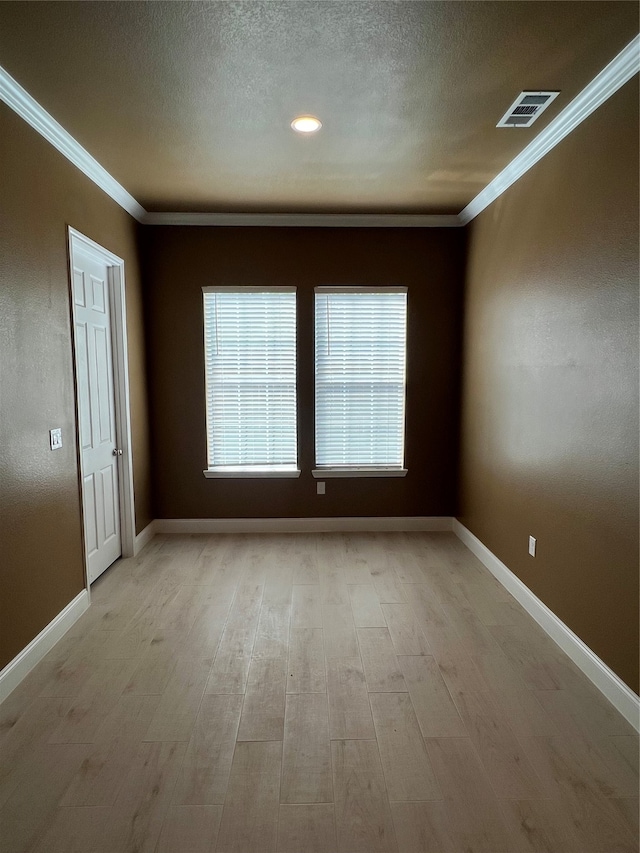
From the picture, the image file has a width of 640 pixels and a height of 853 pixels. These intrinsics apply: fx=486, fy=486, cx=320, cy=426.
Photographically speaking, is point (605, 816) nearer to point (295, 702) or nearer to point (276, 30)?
point (295, 702)

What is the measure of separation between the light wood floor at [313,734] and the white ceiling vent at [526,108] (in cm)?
284

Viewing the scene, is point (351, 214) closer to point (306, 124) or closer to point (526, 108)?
point (306, 124)

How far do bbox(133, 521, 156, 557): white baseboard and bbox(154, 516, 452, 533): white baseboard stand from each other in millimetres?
55

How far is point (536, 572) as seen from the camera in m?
2.96

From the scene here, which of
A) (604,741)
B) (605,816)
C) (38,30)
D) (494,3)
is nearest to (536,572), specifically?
(604,741)

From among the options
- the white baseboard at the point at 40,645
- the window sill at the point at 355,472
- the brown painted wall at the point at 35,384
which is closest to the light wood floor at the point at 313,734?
the white baseboard at the point at 40,645

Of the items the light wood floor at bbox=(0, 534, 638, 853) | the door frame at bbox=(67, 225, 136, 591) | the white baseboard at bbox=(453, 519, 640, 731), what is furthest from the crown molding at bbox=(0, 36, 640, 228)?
the light wood floor at bbox=(0, 534, 638, 853)

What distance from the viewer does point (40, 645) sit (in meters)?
2.56

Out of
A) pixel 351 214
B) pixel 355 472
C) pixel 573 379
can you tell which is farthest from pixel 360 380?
pixel 573 379

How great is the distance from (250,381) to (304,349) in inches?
22.5

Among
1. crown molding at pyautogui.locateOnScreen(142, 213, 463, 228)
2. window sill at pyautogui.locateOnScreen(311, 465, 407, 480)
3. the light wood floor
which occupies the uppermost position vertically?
crown molding at pyautogui.locateOnScreen(142, 213, 463, 228)

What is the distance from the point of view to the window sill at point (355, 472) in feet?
14.8

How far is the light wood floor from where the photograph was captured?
161cm

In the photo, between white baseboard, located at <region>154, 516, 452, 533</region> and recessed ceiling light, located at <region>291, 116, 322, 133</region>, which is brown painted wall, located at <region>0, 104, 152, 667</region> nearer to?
recessed ceiling light, located at <region>291, 116, 322, 133</region>
